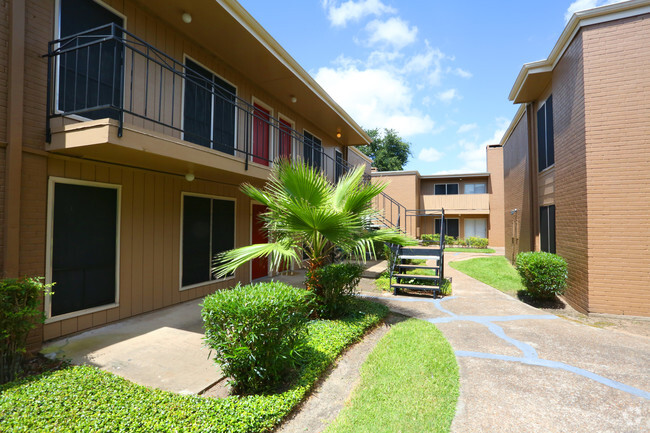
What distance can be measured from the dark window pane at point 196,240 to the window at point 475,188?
2328 centimetres

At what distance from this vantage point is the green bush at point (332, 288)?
214 inches

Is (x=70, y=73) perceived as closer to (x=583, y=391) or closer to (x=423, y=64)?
(x=583, y=391)

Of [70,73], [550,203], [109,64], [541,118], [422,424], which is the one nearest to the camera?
[422,424]

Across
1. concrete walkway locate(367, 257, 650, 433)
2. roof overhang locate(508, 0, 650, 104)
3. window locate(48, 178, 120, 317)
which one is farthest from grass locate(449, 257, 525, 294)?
window locate(48, 178, 120, 317)

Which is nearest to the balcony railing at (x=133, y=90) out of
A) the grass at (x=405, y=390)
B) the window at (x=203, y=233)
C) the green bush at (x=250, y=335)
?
the window at (x=203, y=233)

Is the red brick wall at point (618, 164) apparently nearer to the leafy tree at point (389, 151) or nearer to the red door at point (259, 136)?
the red door at point (259, 136)

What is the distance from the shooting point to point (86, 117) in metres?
4.95

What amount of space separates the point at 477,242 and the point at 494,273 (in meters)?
13.0

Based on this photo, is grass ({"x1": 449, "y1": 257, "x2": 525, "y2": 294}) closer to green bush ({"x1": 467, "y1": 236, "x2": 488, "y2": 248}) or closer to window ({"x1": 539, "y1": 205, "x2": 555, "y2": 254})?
window ({"x1": 539, "y1": 205, "x2": 555, "y2": 254})

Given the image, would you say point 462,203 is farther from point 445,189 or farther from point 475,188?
point 475,188

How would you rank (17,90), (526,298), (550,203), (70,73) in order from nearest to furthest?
(17,90), (70,73), (526,298), (550,203)

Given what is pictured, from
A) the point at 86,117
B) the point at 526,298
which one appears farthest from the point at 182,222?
the point at 526,298

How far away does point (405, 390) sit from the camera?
344cm

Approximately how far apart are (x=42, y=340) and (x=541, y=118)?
13345mm
